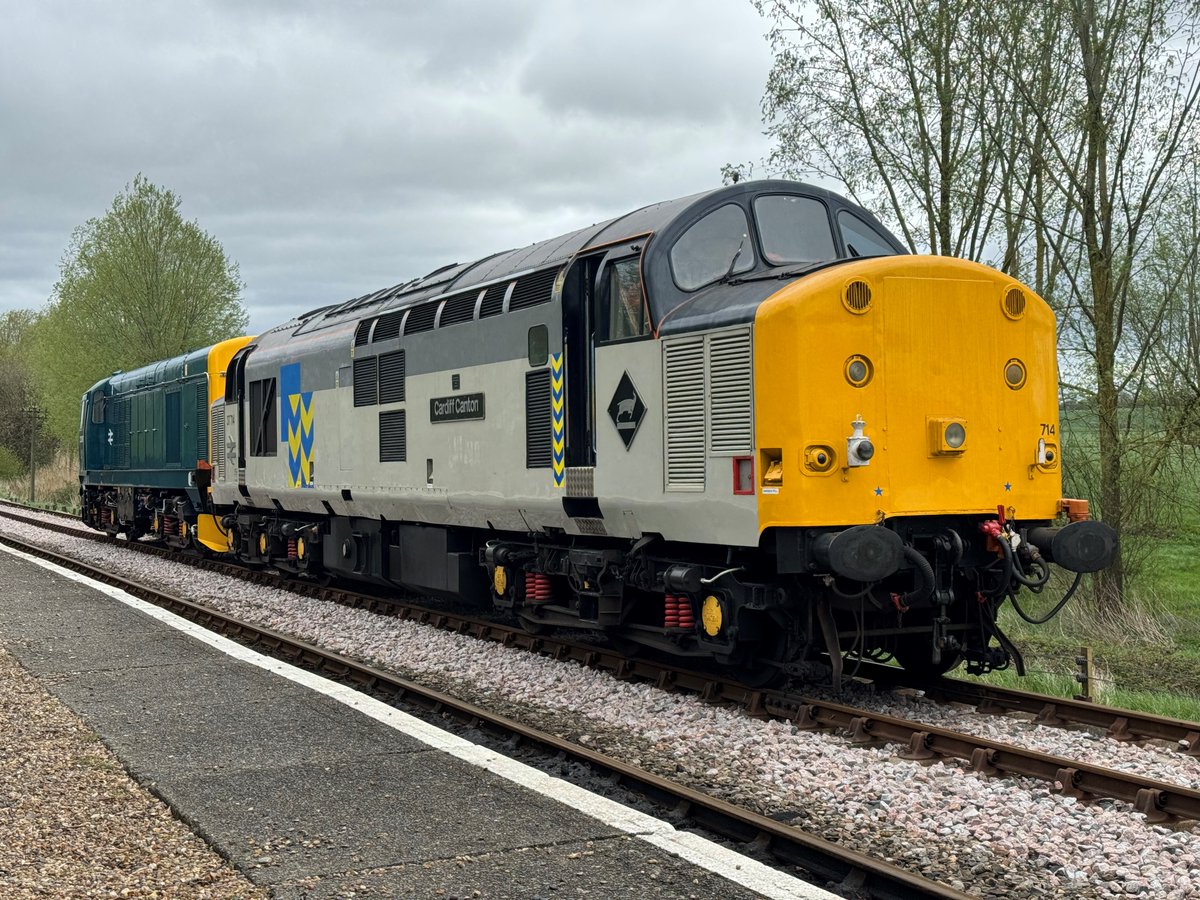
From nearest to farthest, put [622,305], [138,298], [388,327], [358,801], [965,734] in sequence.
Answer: [358,801]
[965,734]
[622,305]
[388,327]
[138,298]

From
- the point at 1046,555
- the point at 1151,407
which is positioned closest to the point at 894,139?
the point at 1151,407

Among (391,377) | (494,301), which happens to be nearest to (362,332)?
(391,377)

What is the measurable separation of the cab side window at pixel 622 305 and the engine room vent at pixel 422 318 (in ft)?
10.1

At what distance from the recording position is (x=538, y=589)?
10.5 meters

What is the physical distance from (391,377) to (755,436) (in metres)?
5.98

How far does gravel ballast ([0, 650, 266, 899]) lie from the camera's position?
4.86m

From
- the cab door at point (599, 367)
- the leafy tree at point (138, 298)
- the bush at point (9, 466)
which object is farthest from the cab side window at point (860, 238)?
the bush at point (9, 466)

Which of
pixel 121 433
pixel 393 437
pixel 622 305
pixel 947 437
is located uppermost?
pixel 622 305

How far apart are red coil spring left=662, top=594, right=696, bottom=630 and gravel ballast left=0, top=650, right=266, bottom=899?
12.3 ft

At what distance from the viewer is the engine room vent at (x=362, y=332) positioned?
13078 millimetres

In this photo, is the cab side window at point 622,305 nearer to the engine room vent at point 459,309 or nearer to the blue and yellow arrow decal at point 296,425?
the engine room vent at point 459,309

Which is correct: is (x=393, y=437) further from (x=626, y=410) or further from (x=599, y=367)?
(x=626, y=410)

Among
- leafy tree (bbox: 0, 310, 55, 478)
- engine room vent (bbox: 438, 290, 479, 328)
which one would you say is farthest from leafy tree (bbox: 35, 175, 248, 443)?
engine room vent (bbox: 438, 290, 479, 328)

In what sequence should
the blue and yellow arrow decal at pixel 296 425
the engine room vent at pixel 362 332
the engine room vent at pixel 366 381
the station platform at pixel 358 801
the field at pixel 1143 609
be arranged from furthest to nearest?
the blue and yellow arrow decal at pixel 296 425, the engine room vent at pixel 362 332, the engine room vent at pixel 366 381, the field at pixel 1143 609, the station platform at pixel 358 801
